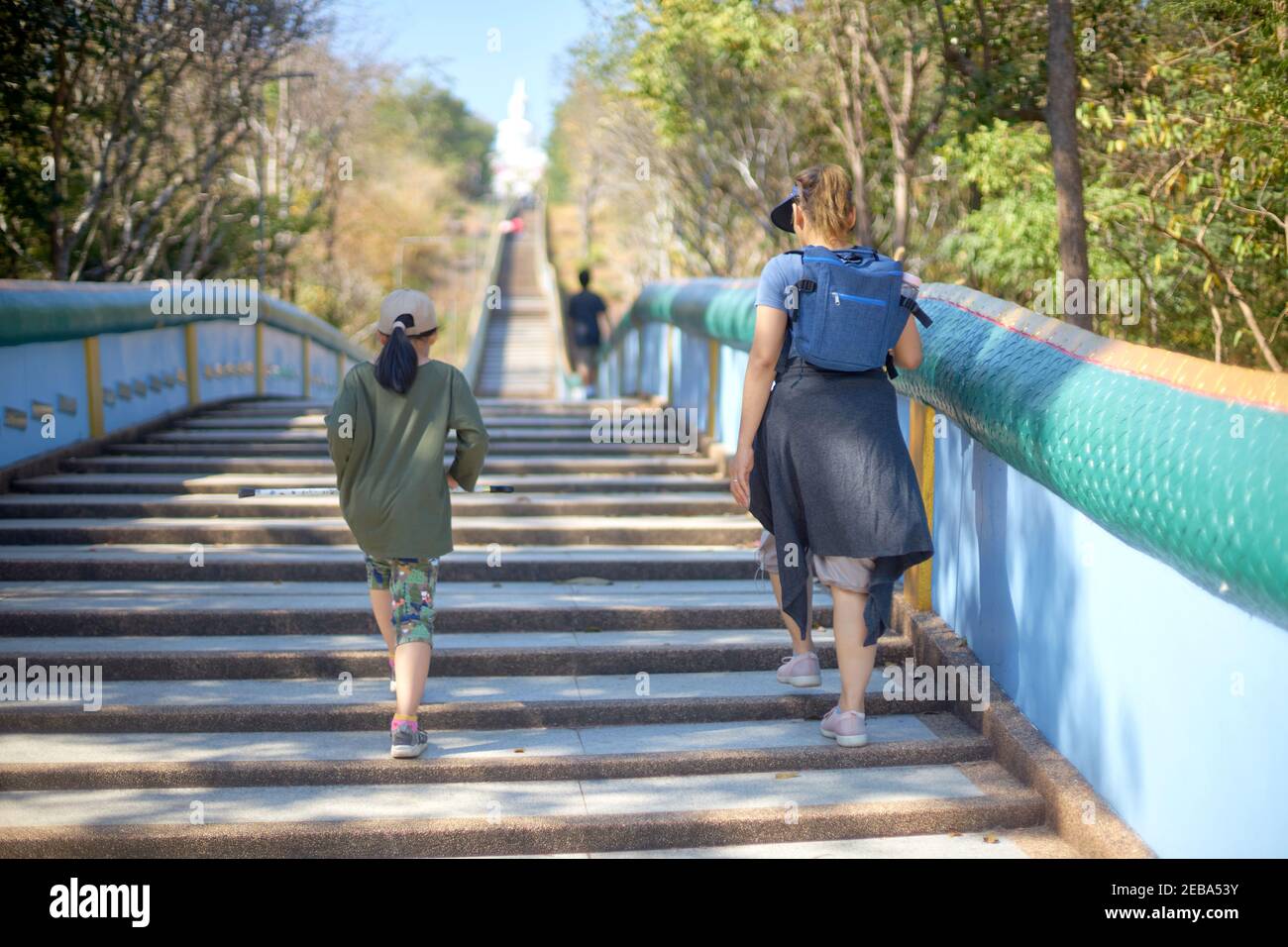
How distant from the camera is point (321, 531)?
23.4 feet

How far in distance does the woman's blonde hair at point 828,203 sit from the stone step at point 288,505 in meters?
3.26

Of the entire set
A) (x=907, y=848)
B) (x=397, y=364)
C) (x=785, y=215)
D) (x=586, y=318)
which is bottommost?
(x=907, y=848)

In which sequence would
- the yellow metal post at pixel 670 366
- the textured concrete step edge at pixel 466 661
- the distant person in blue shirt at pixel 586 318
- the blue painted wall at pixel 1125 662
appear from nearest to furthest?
the blue painted wall at pixel 1125 662, the textured concrete step edge at pixel 466 661, the yellow metal post at pixel 670 366, the distant person in blue shirt at pixel 586 318

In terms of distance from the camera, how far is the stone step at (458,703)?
4.98 meters

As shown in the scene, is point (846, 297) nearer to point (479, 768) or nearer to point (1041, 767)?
point (1041, 767)

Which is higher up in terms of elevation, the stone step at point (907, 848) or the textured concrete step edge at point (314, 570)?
the textured concrete step edge at point (314, 570)

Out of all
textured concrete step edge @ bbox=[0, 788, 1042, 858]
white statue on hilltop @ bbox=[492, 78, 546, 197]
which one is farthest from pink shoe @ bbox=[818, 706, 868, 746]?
white statue on hilltop @ bbox=[492, 78, 546, 197]

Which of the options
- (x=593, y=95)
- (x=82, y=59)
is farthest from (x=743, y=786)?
(x=593, y=95)

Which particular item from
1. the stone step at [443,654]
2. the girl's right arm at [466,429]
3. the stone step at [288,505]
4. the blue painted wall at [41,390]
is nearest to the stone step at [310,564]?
the stone step at [288,505]

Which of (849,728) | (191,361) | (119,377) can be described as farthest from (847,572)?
(191,361)

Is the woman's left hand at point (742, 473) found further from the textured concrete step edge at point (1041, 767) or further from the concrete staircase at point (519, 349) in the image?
the concrete staircase at point (519, 349)

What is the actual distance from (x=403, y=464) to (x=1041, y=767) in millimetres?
2314
